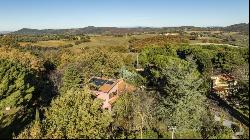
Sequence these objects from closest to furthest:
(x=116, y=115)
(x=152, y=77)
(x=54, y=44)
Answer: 1. (x=116, y=115)
2. (x=152, y=77)
3. (x=54, y=44)

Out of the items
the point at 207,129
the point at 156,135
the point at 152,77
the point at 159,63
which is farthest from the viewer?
the point at 159,63

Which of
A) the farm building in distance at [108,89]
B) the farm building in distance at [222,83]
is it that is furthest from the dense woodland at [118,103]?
the farm building in distance at [108,89]

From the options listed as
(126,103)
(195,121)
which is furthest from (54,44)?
(195,121)

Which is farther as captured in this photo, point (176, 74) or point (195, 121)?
point (176, 74)

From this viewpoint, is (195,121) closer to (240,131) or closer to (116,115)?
(240,131)

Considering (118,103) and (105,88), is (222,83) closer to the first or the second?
(105,88)

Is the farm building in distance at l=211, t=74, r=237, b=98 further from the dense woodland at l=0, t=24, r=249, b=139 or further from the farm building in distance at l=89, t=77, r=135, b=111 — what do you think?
the farm building in distance at l=89, t=77, r=135, b=111

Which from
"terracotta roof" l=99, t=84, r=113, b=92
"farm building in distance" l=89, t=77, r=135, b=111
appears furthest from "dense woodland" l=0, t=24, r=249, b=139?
"terracotta roof" l=99, t=84, r=113, b=92
